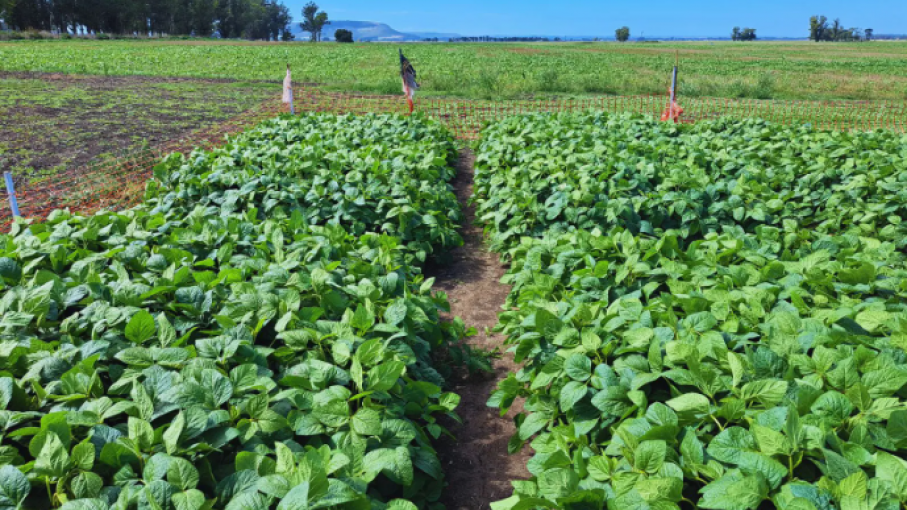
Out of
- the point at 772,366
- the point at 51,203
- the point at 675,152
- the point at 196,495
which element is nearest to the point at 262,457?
the point at 196,495

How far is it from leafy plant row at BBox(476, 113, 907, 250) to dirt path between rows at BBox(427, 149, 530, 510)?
68 cm

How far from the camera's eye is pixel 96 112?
1723 centimetres

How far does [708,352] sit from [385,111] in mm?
15645

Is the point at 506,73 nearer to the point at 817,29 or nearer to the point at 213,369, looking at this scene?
the point at 213,369

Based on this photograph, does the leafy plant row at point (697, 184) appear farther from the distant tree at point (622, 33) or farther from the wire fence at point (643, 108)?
the distant tree at point (622, 33)

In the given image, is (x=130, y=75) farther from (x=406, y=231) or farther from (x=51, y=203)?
(x=406, y=231)

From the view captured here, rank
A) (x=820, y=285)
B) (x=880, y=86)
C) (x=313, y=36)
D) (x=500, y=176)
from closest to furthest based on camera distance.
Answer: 1. (x=820, y=285)
2. (x=500, y=176)
3. (x=880, y=86)
4. (x=313, y=36)

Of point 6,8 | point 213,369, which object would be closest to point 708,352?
point 213,369

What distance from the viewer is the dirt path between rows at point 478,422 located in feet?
10.6

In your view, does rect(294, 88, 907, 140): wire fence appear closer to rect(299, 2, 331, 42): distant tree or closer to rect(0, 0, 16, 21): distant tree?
rect(0, 0, 16, 21): distant tree

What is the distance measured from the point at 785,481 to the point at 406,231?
15.7 feet

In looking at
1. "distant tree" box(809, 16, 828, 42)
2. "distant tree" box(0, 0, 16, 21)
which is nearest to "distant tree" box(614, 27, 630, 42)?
"distant tree" box(809, 16, 828, 42)

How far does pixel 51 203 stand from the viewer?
27.2 feet

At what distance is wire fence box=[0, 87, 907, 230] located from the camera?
8.49 m
